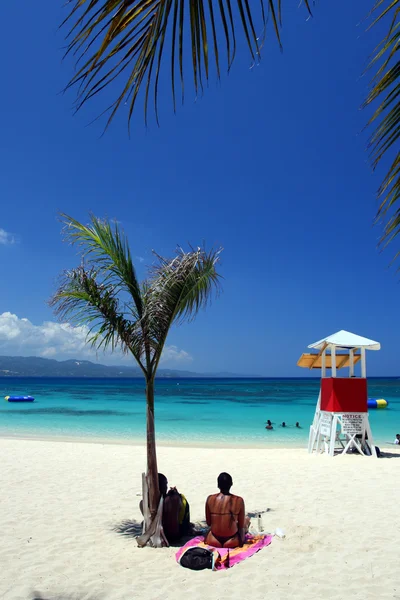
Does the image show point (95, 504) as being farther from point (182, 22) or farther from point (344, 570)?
point (182, 22)

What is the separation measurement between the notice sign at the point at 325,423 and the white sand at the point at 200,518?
2.56 ft

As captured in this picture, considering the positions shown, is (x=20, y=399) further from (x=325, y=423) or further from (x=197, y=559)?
(x=197, y=559)

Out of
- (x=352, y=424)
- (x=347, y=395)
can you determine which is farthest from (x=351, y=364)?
(x=352, y=424)

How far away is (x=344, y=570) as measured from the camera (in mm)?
5012

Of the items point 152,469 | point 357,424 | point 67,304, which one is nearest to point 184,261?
point 67,304

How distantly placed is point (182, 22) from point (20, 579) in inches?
208

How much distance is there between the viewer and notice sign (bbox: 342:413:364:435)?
1177cm

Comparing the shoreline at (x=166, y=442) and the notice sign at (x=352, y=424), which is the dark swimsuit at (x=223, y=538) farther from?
the shoreline at (x=166, y=442)

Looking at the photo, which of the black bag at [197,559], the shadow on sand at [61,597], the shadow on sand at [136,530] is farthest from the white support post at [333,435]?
the shadow on sand at [61,597]

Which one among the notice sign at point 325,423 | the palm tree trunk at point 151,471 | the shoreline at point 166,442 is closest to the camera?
the palm tree trunk at point 151,471

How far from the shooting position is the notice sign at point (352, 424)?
11.8 metres

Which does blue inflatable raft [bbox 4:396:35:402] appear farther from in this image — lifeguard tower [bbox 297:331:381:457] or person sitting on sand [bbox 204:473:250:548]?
person sitting on sand [bbox 204:473:250:548]

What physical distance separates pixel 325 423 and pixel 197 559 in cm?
781

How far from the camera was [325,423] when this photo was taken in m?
12.2
